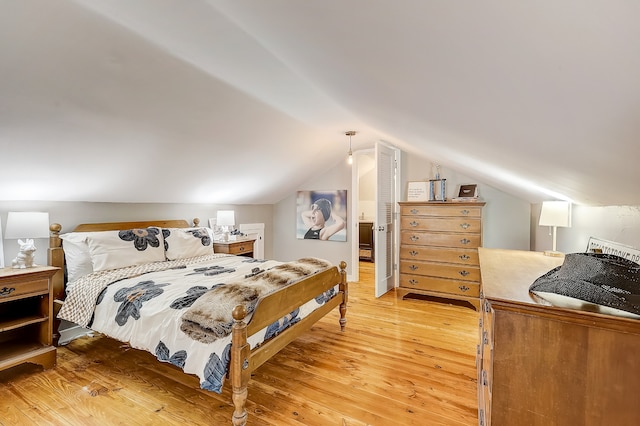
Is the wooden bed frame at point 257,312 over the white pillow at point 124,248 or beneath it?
beneath

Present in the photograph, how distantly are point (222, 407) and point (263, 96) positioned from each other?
2.39 meters

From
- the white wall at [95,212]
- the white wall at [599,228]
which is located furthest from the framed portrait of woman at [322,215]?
the white wall at [599,228]

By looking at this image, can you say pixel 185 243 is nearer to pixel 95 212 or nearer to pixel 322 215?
pixel 95 212

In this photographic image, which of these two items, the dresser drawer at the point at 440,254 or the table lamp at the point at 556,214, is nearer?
the table lamp at the point at 556,214

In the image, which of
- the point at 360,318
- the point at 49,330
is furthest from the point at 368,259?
the point at 49,330

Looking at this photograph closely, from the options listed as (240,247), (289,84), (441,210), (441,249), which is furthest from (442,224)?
(240,247)

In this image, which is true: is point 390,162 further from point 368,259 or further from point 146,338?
point 146,338

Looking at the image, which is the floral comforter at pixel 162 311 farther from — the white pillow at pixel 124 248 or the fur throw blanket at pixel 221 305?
the white pillow at pixel 124 248

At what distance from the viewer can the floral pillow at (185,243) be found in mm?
3466

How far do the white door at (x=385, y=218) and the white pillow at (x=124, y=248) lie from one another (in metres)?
2.69

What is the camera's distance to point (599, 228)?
1920 millimetres

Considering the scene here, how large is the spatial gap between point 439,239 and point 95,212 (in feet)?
13.1

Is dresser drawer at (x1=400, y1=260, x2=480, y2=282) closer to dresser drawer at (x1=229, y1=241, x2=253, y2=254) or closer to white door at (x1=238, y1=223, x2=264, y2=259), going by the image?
dresser drawer at (x1=229, y1=241, x2=253, y2=254)

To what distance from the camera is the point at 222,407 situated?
6.68 feet
